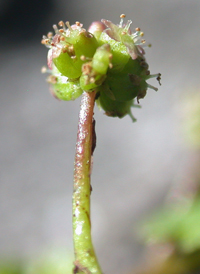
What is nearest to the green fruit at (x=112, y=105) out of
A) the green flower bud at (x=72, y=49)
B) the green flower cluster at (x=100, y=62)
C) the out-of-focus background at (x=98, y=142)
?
the green flower cluster at (x=100, y=62)

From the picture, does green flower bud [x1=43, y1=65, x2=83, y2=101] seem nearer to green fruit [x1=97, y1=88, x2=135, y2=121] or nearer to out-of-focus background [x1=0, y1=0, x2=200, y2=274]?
green fruit [x1=97, y1=88, x2=135, y2=121]

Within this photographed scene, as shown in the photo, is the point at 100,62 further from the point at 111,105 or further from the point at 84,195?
the point at 84,195

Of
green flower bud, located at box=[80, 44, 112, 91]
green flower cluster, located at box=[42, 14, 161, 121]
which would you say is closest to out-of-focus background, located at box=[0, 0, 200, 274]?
green flower cluster, located at box=[42, 14, 161, 121]

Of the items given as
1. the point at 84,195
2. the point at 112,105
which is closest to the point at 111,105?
the point at 112,105

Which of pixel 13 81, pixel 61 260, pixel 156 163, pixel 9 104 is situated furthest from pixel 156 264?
pixel 13 81

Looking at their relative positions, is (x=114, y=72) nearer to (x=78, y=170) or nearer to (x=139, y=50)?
(x=139, y=50)
